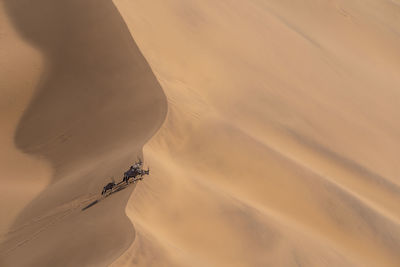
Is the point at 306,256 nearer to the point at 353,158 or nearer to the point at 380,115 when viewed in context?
the point at 353,158

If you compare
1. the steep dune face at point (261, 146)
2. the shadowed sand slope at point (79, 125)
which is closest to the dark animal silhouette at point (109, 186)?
the shadowed sand slope at point (79, 125)

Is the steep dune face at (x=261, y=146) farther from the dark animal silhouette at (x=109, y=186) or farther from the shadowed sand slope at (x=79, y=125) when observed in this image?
the dark animal silhouette at (x=109, y=186)

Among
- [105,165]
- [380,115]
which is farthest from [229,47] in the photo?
[105,165]

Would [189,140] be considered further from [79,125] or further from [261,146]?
[79,125]

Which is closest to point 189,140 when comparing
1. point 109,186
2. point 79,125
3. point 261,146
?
point 261,146

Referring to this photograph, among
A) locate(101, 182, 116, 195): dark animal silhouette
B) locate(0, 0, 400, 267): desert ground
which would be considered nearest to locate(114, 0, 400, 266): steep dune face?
locate(0, 0, 400, 267): desert ground

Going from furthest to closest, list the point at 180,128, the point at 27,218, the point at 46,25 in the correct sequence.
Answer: the point at 46,25 < the point at 180,128 < the point at 27,218

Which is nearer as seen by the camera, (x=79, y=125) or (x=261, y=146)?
(x=261, y=146)

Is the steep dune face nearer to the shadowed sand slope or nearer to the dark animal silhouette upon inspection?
the shadowed sand slope
